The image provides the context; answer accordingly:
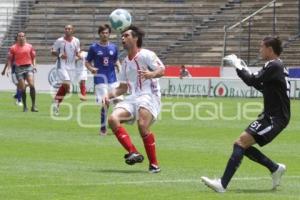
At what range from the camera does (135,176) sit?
13.9 metres

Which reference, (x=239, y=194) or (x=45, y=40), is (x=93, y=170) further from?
(x=45, y=40)

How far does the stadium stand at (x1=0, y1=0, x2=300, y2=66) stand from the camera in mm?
49031

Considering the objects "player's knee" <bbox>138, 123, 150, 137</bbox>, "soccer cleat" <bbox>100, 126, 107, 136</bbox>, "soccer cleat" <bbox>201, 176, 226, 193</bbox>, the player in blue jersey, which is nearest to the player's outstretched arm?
"player's knee" <bbox>138, 123, 150, 137</bbox>

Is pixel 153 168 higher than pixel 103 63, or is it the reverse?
pixel 103 63

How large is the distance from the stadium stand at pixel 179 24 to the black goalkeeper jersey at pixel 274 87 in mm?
34678

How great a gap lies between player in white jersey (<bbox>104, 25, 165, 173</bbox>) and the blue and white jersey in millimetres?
7077

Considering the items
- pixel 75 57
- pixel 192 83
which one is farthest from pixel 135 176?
pixel 192 83

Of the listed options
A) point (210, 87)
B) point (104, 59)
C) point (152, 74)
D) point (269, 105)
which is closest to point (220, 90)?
point (210, 87)

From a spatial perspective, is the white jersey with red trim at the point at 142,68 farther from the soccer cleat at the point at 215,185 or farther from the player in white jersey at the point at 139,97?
the soccer cleat at the point at 215,185

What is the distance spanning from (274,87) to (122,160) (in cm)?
470

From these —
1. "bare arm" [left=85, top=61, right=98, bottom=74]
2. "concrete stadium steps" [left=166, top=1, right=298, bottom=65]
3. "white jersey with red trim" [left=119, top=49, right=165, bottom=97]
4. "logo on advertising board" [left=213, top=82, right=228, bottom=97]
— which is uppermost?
"white jersey with red trim" [left=119, top=49, right=165, bottom=97]

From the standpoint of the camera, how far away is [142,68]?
14922 mm

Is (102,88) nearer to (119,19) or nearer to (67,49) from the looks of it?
(119,19)

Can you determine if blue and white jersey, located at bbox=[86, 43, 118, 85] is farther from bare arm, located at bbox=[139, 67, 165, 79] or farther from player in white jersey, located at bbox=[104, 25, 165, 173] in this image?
bare arm, located at bbox=[139, 67, 165, 79]
